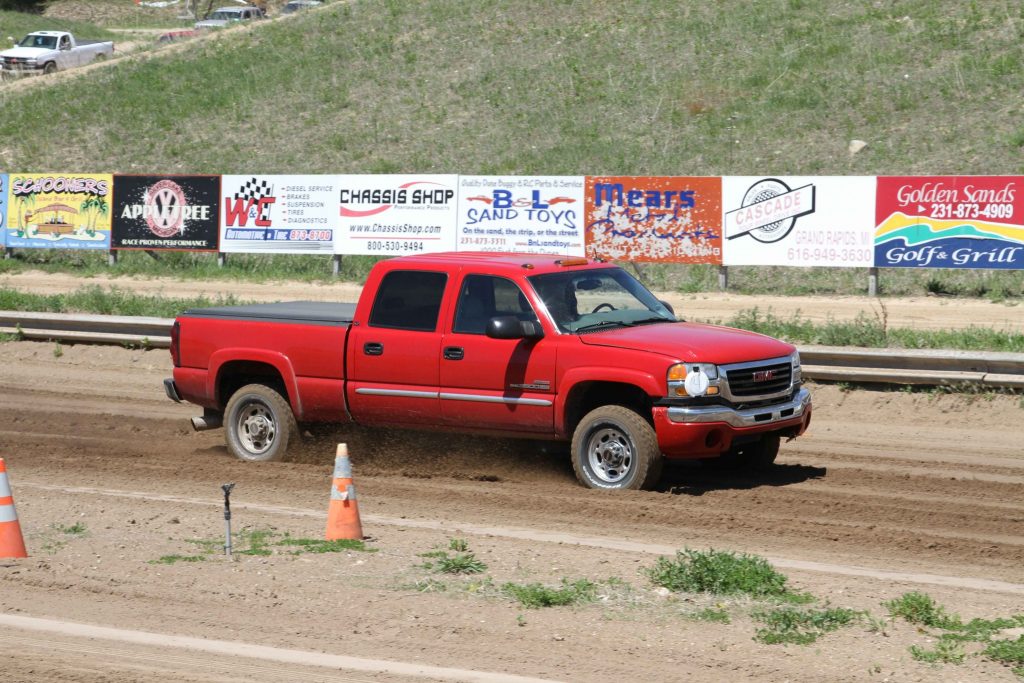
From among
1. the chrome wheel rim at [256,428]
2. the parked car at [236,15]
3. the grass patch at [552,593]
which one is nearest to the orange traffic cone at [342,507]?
the grass patch at [552,593]

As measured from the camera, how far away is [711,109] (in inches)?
1437

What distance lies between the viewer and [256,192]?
26.0 metres

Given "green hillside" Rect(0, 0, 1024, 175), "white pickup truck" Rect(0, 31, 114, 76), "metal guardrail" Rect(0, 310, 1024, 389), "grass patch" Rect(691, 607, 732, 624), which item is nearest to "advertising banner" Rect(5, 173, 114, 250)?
"green hillside" Rect(0, 0, 1024, 175)

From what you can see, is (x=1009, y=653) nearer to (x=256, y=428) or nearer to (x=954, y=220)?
(x=256, y=428)

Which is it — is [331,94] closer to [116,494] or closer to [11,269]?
[11,269]

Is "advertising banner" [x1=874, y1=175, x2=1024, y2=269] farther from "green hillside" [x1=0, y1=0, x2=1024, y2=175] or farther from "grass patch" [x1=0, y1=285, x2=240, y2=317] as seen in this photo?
"green hillside" [x1=0, y1=0, x2=1024, y2=175]

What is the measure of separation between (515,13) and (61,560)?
128 feet

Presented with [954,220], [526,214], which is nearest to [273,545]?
[954,220]

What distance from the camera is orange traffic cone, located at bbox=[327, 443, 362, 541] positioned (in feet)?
28.6

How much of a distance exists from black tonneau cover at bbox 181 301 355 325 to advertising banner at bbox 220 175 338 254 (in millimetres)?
13075

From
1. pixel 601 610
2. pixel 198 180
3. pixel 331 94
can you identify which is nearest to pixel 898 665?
pixel 601 610

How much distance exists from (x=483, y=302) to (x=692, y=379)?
6.43 feet

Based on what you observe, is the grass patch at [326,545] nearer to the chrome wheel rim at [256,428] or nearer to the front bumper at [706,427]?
the front bumper at [706,427]

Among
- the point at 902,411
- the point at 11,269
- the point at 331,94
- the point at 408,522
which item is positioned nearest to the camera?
the point at 408,522
